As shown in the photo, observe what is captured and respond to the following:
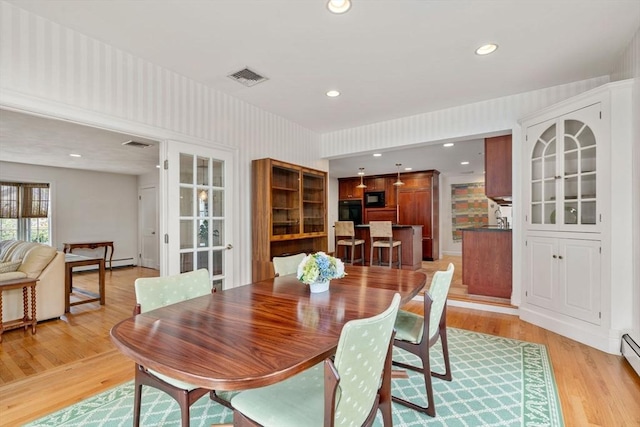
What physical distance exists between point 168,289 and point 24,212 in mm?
6902

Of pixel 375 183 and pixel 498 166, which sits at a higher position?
pixel 375 183

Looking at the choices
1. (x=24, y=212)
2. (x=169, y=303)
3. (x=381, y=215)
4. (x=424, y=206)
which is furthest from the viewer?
(x=381, y=215)

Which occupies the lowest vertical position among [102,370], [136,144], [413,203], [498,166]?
[102,370]

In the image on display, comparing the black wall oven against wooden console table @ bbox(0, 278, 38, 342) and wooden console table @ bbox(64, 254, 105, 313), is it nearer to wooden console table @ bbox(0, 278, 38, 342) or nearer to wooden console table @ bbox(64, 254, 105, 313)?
wooden console table @ bbox(64, 254, 105, 313)

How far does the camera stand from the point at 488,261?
4.07 m

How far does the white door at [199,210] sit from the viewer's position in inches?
119

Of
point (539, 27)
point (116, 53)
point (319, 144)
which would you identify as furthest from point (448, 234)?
point (116, 53)

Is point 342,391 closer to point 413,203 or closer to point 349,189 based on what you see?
point 413,203

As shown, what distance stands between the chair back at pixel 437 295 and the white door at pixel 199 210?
8.02 ft

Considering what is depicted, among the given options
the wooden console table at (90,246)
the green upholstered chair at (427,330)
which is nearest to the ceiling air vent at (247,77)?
the green upholstered chair at (427,330)

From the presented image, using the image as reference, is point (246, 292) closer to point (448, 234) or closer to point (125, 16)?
point (125, 16)

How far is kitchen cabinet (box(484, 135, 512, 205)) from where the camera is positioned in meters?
3.91

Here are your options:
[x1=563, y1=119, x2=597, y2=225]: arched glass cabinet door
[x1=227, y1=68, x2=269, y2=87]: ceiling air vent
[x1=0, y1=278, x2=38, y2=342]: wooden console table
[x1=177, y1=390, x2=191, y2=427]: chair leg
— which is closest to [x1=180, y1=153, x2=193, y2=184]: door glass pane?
[x1=227, y1=68, x2=269, y2=87]: ceiling air vent

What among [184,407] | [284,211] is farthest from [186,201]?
[184,407]
